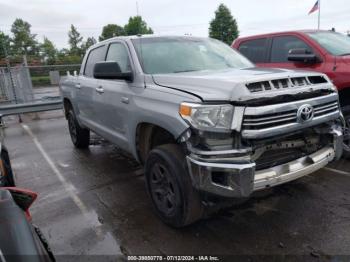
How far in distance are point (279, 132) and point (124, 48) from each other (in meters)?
2.34

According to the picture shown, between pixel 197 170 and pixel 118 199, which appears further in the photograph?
pixel 118 199

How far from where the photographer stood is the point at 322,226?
3.08 meters

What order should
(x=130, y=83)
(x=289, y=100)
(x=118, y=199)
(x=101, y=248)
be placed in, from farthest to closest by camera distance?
(x=118, y=199) → (x=130, y=83) → (x=101, y=248) → (x=289, y=100)

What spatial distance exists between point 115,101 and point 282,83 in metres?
2.07

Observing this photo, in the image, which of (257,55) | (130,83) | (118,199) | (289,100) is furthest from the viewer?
(257,55)

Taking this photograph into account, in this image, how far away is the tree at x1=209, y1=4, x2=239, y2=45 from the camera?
5077 cm

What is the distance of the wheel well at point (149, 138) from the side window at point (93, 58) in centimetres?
182

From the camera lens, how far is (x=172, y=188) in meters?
2.97

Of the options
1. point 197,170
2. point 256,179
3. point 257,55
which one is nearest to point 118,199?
point 197,170

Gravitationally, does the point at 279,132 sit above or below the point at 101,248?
above

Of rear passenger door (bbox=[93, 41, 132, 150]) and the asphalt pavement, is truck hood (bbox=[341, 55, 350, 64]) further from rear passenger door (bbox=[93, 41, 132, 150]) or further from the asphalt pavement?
rear passenger door (bbox=[93, 41, 132, 150])

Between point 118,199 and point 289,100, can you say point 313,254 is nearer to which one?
point 289,100

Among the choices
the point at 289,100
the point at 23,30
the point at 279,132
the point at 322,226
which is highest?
the point at 23,30

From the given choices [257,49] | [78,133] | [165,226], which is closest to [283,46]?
[257,49]
